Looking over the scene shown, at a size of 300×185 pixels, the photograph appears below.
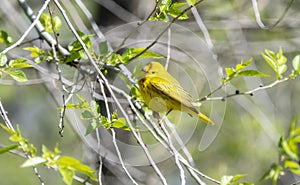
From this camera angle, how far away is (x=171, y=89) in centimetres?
367

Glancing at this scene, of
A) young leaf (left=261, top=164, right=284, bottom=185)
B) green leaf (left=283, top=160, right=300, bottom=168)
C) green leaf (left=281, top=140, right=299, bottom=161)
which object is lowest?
young leaf (left=261, top=164, right=284, bottom=185)

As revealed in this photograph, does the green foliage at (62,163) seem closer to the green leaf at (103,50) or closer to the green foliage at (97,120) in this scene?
the green foliage at (97,120)

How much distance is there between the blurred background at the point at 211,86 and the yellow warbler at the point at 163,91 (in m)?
0.11

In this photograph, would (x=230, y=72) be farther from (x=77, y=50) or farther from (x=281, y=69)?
(x=77, y=50)

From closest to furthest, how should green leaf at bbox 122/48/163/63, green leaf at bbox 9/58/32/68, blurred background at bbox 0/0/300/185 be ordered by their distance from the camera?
1. green leaf at bbox 9/58/32/68
2. green leaf at bbox 122/48/163/63
3. blurred background at bbox 0/0/300/185

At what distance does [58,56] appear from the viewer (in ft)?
10.5

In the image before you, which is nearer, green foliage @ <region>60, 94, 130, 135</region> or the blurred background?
green foliage @ <region>60, 94, 130, 135</region>

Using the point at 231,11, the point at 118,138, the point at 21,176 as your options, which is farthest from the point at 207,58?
the point at 21,176

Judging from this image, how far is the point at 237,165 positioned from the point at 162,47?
262 centimetres

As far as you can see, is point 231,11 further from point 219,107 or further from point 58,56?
point 58,56

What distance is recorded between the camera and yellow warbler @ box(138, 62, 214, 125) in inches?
138

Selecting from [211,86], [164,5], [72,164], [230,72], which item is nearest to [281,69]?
[230,72]

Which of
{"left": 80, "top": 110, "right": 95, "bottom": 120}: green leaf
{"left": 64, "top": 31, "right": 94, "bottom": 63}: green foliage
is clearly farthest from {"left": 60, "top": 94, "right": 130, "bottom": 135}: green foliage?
{"left": 64, "top": 31, "right": 94, "bottom": 63}: green foliage

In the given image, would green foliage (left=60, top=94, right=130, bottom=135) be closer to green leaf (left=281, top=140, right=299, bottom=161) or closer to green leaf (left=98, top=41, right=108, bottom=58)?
green leaf (left=98, top=41, right=108, bottom=58)
